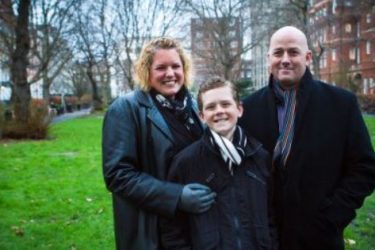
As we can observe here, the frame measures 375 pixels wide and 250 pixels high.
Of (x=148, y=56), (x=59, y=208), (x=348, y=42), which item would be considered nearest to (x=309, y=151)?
(x=148, y=56)

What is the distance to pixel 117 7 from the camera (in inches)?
1687

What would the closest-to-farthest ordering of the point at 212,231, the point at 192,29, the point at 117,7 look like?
the point at 212,231
the point at 117,7
the point at 192,29

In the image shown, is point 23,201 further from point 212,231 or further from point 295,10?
point 295,10

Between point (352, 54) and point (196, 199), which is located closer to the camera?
point (196, 199)

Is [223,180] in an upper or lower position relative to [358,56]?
lower

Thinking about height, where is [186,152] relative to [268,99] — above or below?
below

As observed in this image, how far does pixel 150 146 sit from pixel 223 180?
518 mm

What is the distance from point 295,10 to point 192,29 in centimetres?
1457

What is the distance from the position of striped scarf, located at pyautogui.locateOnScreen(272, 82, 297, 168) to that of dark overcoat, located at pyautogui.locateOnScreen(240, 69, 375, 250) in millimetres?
34

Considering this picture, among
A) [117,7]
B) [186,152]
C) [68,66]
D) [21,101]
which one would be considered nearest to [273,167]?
[186,152]

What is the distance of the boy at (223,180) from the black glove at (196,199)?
6 cm

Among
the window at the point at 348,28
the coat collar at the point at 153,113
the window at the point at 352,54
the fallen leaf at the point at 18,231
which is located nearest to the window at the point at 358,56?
the window at the point at 352,54

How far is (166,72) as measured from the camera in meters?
3.24

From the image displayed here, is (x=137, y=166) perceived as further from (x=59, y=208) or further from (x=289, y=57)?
(x=59, y=208)
